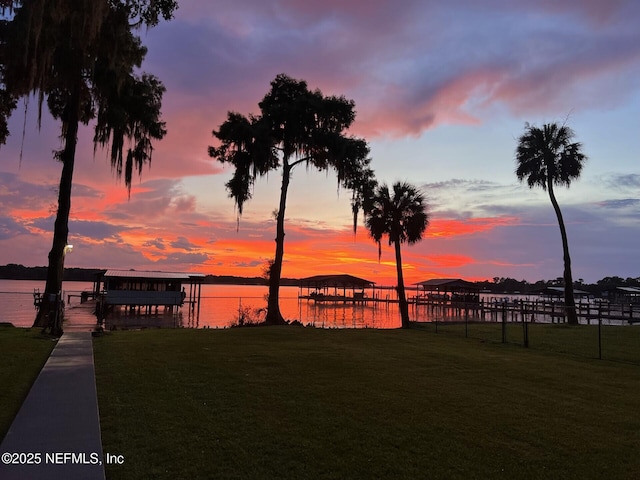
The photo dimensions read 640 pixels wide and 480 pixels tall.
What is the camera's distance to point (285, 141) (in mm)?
24719

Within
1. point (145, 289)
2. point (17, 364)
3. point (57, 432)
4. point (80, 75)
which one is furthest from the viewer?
point (145, 289)

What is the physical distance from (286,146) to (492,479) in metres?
22.0

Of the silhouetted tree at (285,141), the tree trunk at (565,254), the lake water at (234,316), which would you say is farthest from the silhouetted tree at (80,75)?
the tree trunk at (565,254)

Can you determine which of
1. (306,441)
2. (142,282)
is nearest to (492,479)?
(306,441)

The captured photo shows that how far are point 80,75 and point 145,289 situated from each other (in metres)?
26.8

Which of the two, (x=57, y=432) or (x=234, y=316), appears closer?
(x=57, y=432)

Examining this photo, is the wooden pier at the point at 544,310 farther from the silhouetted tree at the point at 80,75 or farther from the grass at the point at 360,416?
the silhouetted tree at the point at 80,75

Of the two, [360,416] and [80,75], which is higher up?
[80,75]

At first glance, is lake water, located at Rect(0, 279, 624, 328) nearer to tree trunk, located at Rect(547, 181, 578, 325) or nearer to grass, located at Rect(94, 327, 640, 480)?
tree trunk, located at Rect(547, 181, 578, 325)

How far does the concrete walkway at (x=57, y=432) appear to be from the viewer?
13.7 ft

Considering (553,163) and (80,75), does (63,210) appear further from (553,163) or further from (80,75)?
(553,163)

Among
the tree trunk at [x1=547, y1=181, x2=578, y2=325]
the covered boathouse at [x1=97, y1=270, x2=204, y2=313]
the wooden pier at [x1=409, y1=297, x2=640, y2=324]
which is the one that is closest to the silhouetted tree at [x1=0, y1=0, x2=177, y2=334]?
the wooden pier at [x1=409, y1=297, x2=640, y2=324]

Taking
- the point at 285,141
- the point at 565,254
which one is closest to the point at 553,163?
the point at 565,254

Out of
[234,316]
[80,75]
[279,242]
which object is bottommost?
[234,316]
